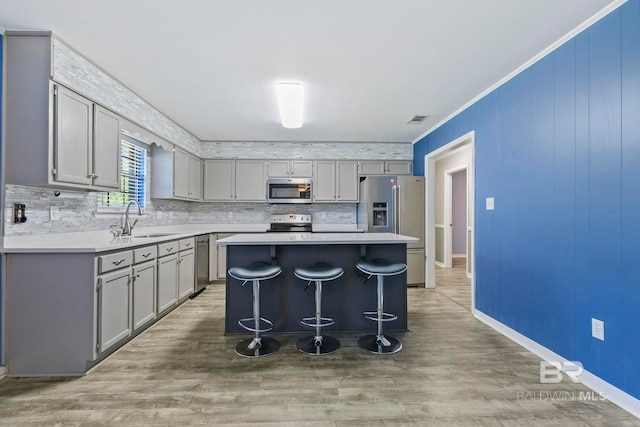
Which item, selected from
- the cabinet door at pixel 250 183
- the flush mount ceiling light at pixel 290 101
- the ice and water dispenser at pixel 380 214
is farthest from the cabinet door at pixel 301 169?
the flush mount ceiling light at pixel 290 101

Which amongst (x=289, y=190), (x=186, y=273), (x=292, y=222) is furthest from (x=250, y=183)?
(x=186, y=273)

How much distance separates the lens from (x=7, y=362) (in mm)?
2076

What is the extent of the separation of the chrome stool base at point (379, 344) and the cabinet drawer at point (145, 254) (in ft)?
7.09

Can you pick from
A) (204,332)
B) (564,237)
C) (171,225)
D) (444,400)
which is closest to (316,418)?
(444,400)

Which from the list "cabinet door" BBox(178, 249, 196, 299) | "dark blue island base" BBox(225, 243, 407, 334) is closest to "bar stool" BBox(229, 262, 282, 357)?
"dark blue island base" BBox(225, 243, 407, 334)

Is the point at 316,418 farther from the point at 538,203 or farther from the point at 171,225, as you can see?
the point at 171,225

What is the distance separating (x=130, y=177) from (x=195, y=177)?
1287mm

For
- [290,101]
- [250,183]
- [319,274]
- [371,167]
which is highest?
[290,101]

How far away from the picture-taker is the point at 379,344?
2.54 meters

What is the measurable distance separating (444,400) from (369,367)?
562 millimetres

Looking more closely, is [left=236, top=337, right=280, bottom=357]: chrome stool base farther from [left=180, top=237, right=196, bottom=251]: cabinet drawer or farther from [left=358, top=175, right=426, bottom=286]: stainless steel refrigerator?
[left=358, top=175, right=426, bottom=286]: stainless steel refrigerator

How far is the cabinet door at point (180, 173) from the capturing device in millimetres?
4250

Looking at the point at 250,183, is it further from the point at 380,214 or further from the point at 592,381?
the point at 592,381

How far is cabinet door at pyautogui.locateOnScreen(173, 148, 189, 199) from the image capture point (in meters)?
4.25
